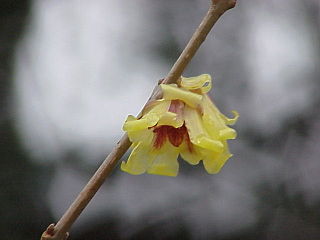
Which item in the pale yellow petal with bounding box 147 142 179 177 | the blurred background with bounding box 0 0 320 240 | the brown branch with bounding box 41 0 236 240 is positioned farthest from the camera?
the blurred background with bounding box 0 0 320 240

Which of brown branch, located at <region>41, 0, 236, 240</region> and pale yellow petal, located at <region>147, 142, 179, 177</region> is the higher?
brown branch, located at <region>41, 0, 236, 240</region>

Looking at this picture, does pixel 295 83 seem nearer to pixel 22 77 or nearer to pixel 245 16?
pixel 245 16

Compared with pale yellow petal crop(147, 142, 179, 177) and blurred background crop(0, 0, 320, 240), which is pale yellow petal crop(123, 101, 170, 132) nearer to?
pale yellow petal crop(147, 142, 179, 177)

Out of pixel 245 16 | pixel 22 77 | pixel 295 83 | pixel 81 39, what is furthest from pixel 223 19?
pixel 22 77

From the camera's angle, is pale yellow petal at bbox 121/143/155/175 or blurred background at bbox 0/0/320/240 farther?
blurred background at bbox 0/0/320/240

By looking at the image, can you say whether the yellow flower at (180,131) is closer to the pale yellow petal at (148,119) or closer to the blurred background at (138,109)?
the pale yellow petal at (148,119)

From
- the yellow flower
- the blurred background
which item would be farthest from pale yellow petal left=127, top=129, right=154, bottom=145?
the blurred background

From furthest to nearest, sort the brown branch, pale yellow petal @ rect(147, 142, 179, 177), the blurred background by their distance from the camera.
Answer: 1. the blurred background
2. pale yellow petal @ rect(147, 142, 179, 177)
3. the brown branch

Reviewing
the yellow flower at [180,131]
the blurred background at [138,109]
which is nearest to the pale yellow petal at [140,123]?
the yellow flower at [180,131]
